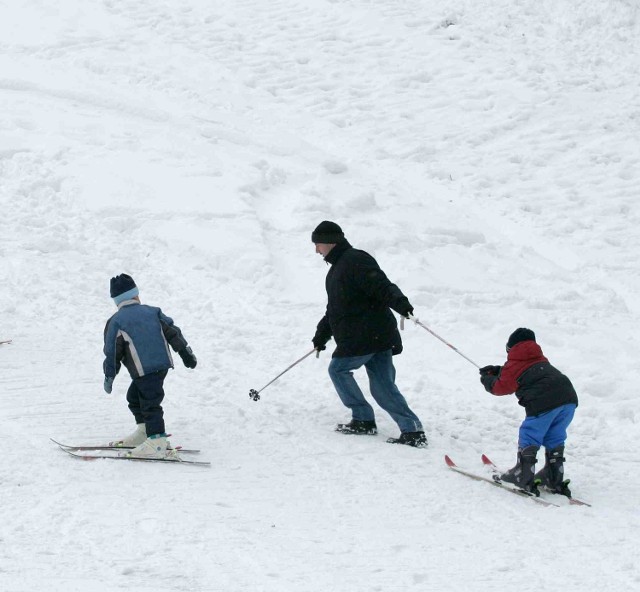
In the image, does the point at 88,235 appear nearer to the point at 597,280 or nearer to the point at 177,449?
the point at 177,449

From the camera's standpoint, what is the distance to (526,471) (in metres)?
6.33

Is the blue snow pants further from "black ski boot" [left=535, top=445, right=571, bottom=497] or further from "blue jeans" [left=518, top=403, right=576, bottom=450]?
"black ski boot" [left=535, top=445, right=571, bottom=497]

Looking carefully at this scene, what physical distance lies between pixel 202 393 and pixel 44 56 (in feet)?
33.5

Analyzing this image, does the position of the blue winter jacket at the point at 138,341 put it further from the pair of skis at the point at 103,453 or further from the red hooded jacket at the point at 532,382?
the red hooded jacket at the point at 532,382

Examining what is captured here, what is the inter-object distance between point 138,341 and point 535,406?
290 cm

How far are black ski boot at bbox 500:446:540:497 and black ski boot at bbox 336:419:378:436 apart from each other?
143 cm

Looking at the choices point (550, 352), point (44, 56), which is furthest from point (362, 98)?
point (550, 352)

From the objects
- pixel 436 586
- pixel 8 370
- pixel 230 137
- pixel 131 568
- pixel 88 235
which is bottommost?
pixel 436 586

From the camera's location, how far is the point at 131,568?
15.7 ft

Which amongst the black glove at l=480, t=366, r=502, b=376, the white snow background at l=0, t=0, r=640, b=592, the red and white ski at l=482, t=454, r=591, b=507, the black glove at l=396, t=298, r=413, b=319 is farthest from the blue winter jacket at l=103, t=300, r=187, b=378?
the red and white ski at l=482, t=454, r=591, b=507

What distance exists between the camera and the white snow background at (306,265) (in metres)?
5.36

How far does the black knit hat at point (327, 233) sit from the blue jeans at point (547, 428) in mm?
2074

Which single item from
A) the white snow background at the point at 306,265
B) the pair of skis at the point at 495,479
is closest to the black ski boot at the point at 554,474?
the pair of skis at the point at 495,479

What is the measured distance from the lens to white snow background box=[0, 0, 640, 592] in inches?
211
